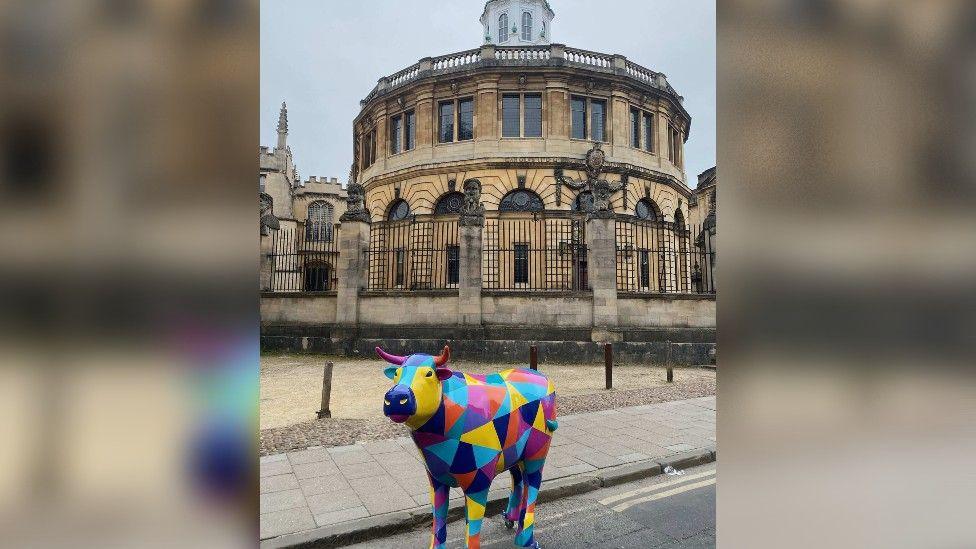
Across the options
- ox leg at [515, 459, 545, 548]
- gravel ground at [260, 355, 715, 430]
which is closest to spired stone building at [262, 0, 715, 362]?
gravel ground at [260, 355, 715, 430]

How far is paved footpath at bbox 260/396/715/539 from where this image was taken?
455 centimetres

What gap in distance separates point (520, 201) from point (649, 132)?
1028cm

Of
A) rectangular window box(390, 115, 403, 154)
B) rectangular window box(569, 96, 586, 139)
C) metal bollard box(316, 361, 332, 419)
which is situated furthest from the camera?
rectangular window box(390, 115, 403, 154)

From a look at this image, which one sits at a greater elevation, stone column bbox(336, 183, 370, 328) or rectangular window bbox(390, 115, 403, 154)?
rectangular window bbox(390, 115, 403, 154)

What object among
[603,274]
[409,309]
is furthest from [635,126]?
[409,309]

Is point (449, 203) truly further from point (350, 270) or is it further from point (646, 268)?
point (350, 270)

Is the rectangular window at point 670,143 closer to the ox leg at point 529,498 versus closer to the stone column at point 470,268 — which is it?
the stone column at point 470,268

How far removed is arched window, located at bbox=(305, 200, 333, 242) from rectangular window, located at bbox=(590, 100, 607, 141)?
92.3 feet
